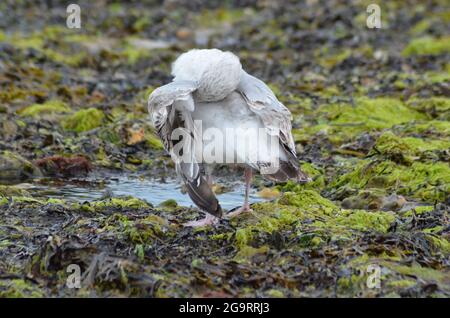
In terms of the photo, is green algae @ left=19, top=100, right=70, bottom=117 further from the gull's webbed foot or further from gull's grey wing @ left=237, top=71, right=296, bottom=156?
gull's grey wing @ left=237, top=71, right=296, bottom=156

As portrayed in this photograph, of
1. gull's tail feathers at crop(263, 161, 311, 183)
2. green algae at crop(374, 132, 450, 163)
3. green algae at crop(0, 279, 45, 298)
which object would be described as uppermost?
gull's tail feathers at crop(263, 161, 311, 183)

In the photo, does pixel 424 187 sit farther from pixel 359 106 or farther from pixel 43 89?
pixel 43 89

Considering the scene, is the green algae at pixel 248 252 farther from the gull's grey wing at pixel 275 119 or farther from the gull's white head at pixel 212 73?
the gull's white head at pixel 212 73

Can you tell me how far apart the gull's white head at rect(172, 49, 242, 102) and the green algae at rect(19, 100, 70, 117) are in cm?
455

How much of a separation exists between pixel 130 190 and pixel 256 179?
132cm

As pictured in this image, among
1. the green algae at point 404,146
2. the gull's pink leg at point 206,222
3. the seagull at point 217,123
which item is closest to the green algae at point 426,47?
the green algae at point 404,146

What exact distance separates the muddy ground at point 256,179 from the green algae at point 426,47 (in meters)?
0.04

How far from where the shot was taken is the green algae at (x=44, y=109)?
36.0 ft

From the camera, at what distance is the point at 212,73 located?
21.6 feet

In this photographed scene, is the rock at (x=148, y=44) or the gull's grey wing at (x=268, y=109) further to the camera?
the rock at (x=148, y=44)

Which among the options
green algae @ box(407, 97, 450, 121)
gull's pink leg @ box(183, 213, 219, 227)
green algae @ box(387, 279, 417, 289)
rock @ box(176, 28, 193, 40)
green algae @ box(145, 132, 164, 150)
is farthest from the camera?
rock @ box(176, 28, 193, 40)

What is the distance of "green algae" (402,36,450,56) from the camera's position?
49.7ft

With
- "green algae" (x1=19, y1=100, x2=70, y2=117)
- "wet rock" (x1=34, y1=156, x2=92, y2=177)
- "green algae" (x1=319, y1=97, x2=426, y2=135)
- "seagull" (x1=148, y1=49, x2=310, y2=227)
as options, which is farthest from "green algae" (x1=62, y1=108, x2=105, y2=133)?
"seagull" (x1=148, y1=49, x2=310, y2=227)
